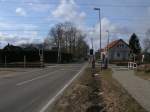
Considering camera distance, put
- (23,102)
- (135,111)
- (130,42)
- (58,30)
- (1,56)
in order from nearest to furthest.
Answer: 1. (135,111)
2. (23,102)
3. (1,56)
4. (58,30)
5. (130,42)

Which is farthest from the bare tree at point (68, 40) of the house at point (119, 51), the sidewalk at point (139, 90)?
the sidewalk at point (139, 90)

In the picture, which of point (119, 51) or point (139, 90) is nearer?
point (139, 90)

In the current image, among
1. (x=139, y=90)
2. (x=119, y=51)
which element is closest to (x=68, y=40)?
(x=119, y=51)

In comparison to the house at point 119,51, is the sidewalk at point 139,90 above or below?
below

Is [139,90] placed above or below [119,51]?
below

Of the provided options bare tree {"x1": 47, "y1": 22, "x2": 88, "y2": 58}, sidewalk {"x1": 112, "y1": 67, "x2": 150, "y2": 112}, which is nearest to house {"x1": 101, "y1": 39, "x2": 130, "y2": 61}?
bare tree {"x1": 47, "y1": 22, "x2": 88, "y2": 58}

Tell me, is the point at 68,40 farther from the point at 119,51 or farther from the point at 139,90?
the point at 139,90

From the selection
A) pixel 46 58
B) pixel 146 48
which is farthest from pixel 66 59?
pixel 146 48

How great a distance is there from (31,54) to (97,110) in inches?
3348

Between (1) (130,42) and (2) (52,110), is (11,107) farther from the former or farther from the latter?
(1) (130,42)

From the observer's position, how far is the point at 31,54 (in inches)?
3765

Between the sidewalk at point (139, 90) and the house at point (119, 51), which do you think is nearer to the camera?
the sidewalk at point (139, 90)

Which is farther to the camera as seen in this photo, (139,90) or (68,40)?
(68,40)

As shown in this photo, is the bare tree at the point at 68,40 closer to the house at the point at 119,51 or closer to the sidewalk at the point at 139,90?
the house at the point at 119,51
